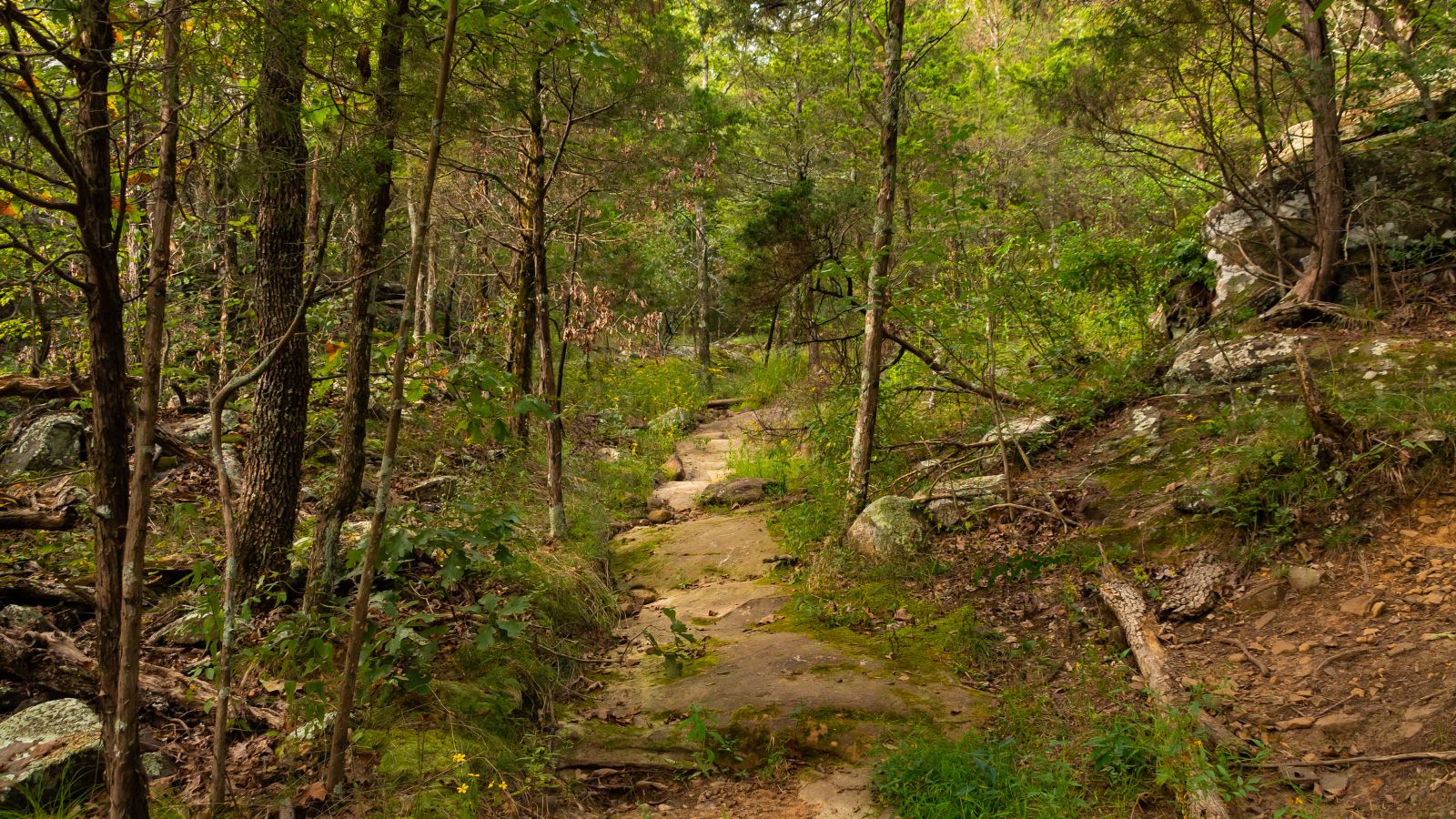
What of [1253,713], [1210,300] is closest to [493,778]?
[1253,713]

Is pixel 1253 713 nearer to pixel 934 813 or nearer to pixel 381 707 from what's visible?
A: pixel 934 813

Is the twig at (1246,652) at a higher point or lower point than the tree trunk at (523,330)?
lower

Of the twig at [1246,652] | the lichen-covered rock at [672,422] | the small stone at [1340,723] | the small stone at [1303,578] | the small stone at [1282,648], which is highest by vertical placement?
the lichen-covered rock at [672,422]

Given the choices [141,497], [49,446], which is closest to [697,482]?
[49,446]

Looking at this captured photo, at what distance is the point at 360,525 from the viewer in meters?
5.57

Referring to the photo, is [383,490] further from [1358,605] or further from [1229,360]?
[1229,360]

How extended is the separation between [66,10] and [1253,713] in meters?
5.70

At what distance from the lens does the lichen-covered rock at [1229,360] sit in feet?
20.6

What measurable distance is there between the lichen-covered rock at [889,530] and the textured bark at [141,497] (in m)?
5.33

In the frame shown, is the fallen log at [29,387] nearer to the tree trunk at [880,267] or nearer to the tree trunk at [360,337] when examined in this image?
the tree trunk at [360,337]

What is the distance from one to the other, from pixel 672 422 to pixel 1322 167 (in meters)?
9.79

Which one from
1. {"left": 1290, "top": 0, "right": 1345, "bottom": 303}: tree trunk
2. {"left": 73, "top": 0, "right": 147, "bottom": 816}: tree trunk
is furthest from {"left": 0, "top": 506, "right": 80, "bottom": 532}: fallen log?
{"left": 1290, "top": 0, "right": 1345, "bottom": 303}: tree trunk

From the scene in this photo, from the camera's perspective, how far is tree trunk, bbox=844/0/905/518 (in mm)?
6719

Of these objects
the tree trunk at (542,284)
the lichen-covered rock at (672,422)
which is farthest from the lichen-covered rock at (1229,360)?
the lichen-covered rock at (672,422)
